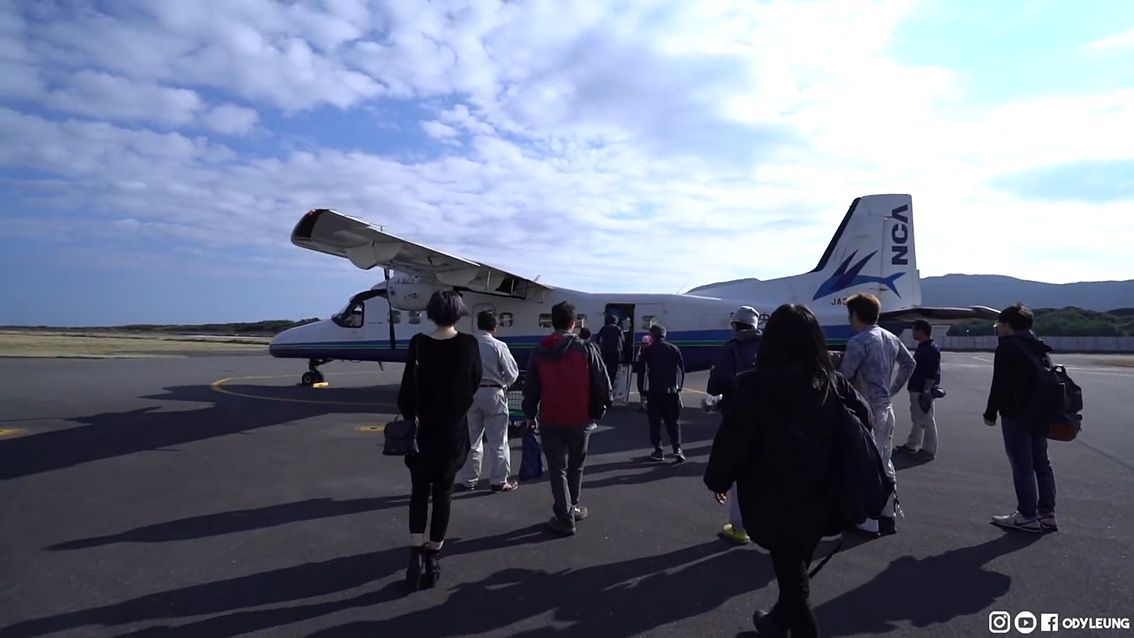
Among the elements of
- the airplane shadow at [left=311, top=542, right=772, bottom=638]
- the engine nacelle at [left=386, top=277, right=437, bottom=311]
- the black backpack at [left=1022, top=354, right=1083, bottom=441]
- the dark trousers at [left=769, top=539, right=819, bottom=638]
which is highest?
the engine nacelle at [left=386, top=277, right=437, bottom=311]

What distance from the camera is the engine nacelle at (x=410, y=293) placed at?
1409 cm

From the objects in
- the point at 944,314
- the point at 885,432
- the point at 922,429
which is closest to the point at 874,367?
the point at 885,432

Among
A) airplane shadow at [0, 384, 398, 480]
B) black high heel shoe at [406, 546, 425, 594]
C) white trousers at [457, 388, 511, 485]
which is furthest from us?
airplane shadow at [0, 384, 398, 480]

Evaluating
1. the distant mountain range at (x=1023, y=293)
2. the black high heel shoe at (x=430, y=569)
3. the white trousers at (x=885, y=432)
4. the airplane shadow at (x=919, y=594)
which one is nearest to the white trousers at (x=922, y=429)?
the white trousers at (x=885, y=432)

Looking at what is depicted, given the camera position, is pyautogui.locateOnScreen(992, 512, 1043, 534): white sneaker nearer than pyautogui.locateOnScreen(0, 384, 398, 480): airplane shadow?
Yes

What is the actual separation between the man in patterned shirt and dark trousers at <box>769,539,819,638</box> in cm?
243

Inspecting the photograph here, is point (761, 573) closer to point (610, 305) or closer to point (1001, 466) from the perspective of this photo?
point (1001, 466)

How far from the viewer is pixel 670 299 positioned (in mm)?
Answer: 14367

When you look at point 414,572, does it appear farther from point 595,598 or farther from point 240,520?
point 240,520

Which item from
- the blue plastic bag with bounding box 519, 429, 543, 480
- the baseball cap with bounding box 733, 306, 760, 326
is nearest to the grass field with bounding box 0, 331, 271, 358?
the blue plastic bag with bounding box 519, 429, 543, 480

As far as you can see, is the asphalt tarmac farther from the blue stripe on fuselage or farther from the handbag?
the blue stripe on fuselage

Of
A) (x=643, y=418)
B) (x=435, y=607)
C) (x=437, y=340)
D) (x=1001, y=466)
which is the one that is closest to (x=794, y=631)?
(x=435, y=607)

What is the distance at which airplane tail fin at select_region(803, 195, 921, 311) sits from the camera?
1436 cm

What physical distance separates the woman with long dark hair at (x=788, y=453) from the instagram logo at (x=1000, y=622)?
152 centimetres
